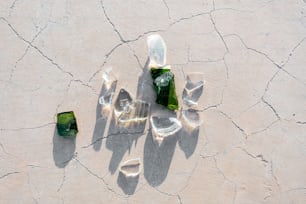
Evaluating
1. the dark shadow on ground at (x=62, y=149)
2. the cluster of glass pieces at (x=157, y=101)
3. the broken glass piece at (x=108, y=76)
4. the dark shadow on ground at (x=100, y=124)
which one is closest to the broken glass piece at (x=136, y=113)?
the cluster of glass pieces at (x=157, y=101)

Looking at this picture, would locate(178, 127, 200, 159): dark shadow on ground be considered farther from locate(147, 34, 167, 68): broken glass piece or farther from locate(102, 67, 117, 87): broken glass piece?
locate(102, 67, 117, 87): broken glass piece

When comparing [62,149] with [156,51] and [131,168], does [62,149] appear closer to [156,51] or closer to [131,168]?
[131,168]

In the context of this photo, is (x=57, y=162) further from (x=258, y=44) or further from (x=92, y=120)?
(x=258, y=44)

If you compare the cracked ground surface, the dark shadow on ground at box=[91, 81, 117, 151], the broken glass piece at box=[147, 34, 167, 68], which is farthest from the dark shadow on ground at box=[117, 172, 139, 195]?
the broken glass piece at box=[147, 34, 167, 68]

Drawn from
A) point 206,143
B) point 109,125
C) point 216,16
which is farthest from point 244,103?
point 109,125

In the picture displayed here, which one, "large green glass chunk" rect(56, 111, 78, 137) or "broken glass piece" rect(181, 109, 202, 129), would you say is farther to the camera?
"broken glass piece" rect(181, 109, 202, 129)

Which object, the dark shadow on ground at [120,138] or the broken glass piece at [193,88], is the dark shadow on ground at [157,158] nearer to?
the dark shadow on ground at [120,138]

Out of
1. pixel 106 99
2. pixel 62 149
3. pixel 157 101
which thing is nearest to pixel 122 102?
pixel 106 99
